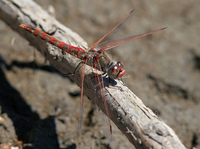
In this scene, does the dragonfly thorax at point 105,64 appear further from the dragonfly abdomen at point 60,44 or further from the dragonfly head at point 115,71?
the dragonfly abdomen at point 60,44

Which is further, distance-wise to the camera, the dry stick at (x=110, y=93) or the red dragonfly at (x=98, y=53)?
the red dragonfly at (x=98, y=53)

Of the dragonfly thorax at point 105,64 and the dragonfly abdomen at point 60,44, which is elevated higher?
the dragonfly abdomen at point 60,44

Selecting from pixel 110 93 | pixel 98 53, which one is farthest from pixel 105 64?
pixel 110 93

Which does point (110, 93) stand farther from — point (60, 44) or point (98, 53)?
point (60, 44)

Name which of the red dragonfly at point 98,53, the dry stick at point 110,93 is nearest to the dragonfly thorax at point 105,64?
the red dragonfly at point 98,53

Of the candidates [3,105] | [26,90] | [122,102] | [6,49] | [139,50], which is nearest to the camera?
[122,102]

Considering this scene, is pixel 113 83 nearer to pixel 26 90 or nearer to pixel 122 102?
pixel 122 102


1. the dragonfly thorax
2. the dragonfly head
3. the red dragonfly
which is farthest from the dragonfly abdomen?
the dragonfly head

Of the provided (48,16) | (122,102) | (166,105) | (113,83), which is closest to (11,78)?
(48,16)
